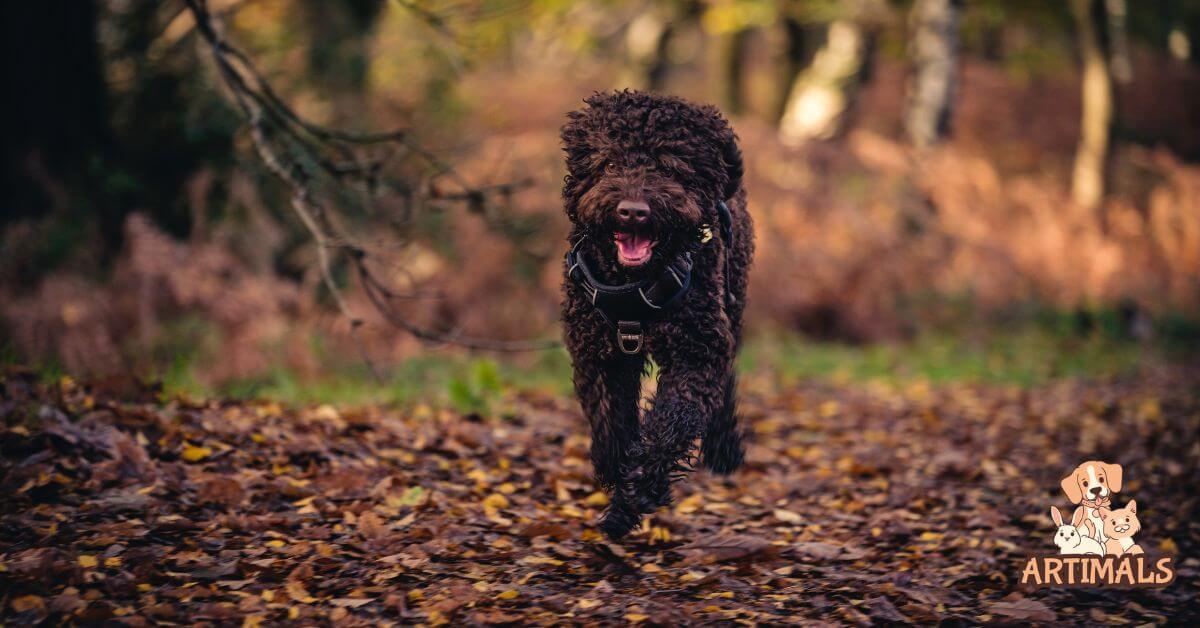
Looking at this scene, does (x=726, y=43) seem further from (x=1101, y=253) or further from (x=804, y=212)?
(x=1101, y=253)

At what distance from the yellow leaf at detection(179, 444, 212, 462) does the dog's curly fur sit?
6.68ft

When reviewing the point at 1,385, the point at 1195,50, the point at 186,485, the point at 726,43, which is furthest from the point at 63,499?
the point at 1195,50

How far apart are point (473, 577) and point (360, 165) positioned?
10.3ft

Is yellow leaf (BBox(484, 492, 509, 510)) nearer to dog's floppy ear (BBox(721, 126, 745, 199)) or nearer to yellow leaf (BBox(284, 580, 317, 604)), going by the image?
yellow leaf (BBox(284, 580, 317, 604))

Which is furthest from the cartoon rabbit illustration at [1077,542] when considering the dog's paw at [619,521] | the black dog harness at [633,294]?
the black dog harness at [633,294]

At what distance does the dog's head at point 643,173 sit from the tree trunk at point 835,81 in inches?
466

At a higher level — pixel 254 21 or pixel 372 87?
pixel 254 21

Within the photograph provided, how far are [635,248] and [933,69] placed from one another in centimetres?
1260

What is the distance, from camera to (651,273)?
3877 mm

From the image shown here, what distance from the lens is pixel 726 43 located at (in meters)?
18.8

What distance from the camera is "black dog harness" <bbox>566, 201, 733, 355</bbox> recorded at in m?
3.94

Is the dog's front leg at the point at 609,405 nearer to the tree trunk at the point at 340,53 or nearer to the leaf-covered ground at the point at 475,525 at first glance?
the leaf-covered ground at the point at 475,525

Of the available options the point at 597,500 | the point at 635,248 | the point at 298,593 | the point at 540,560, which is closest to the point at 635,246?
the point at 635,248

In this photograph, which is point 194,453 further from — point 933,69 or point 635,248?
point 933,69
